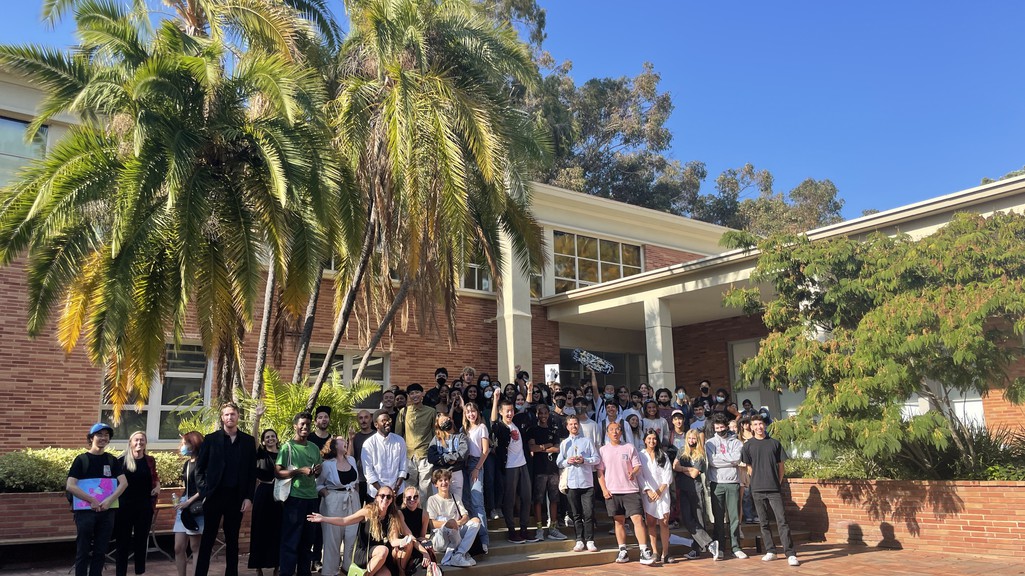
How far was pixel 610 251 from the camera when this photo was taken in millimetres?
20672

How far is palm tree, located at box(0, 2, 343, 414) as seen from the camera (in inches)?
334

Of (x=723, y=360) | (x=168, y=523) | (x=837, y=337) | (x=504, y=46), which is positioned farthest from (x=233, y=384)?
(x=723, y=360)

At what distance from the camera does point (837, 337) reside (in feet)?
34.8

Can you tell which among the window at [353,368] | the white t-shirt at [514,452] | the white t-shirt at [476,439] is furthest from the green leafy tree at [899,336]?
the window at [353,368]

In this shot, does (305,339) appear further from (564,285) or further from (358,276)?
(564,285)

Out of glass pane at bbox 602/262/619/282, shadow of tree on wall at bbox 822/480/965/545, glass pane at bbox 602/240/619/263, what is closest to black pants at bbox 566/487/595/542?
shadow of tree on wall at bbox 822/480/965/545

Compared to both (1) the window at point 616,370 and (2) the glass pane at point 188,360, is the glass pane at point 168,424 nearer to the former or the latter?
(2) the glass pane at point 188,360

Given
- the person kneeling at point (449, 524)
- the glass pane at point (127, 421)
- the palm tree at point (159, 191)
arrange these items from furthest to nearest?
1. the glass pane at point (127, 421)
2. the palm tree at point (159, 191)
3. the person kneeling at point (449, 524)

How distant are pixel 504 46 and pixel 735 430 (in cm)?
675

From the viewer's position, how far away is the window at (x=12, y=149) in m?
13.7

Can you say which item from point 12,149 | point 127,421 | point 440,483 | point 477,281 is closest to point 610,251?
point 477,281

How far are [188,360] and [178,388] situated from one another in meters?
0.57

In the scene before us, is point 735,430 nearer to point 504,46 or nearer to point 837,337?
point 837,337

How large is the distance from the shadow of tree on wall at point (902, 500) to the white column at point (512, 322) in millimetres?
8018
